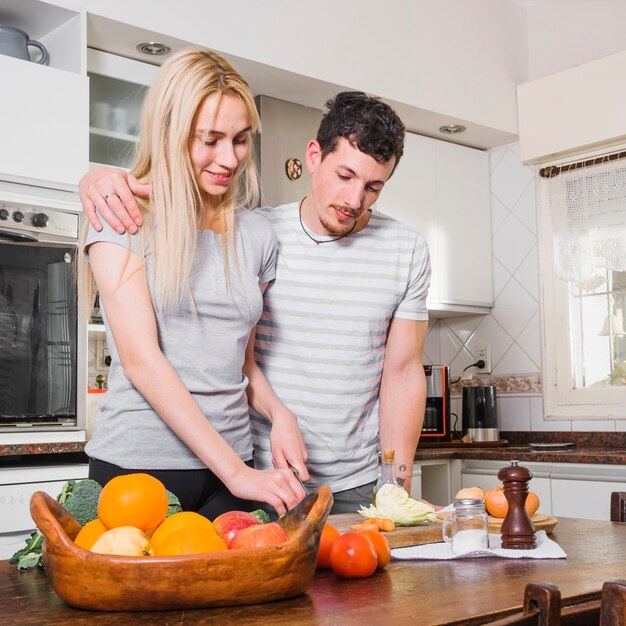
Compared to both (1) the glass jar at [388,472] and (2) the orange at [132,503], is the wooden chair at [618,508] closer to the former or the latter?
(1) the glass jar at [388,472]

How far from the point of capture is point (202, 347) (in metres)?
1.38

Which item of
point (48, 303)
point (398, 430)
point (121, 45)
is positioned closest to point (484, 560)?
point (398, 430)

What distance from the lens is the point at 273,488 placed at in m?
1.13

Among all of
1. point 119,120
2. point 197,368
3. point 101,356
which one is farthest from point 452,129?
point 197,368

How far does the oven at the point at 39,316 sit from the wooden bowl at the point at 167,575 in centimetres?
168

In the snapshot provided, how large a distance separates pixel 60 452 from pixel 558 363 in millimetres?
2206

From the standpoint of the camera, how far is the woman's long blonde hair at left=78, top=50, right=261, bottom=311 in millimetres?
1321

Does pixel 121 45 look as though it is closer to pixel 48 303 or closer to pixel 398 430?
pixel 48 303

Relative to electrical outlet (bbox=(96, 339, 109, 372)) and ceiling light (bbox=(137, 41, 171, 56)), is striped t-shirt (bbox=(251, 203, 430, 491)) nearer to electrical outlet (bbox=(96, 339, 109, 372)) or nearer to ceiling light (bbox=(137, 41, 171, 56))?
ceiling light (bbox=(137, 41, 171, 56))

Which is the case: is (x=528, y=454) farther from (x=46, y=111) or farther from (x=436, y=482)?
(x=46, y=111)

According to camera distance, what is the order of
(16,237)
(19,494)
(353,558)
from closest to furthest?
1. (353,558)
2. (19,494)
3. (16,237)

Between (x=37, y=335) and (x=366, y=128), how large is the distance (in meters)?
1.33

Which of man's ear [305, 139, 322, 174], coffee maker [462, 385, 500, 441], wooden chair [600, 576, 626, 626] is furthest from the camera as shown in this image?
coffee maker [462, 385, 500, 441]

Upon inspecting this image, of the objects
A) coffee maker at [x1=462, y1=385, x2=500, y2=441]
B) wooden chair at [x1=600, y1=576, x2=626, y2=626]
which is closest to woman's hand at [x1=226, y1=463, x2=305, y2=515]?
wooden chair at [x1=600, y1=576, x2=626, y2=626]
